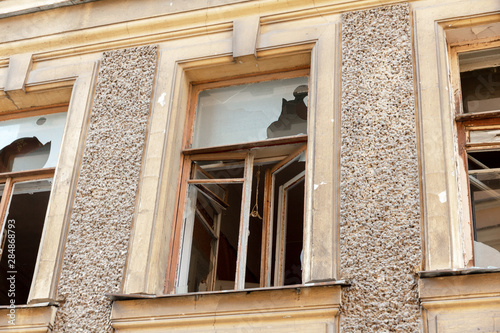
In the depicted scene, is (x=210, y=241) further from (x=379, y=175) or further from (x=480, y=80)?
(x=480, y=80)

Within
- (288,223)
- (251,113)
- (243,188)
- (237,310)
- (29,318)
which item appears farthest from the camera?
(251,113)

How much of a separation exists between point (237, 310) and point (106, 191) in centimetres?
181

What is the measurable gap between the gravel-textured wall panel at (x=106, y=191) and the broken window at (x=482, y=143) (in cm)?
284

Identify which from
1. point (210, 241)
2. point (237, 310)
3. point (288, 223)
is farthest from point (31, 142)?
point (237, 310)

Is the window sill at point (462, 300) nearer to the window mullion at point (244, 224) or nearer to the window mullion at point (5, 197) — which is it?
the window mullion at point (244, 224)

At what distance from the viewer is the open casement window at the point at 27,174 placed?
313 inches

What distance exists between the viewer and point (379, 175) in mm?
6551

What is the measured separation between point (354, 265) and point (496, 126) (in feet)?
5.86

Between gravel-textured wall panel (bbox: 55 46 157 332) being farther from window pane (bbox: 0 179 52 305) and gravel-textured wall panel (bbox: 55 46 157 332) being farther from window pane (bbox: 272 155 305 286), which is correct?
window pane (bbox: 272 155 305 286)

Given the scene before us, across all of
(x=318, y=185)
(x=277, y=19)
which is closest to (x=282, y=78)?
(x=277, y=19)

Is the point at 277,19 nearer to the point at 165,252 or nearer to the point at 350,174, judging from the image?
the point at 350,174

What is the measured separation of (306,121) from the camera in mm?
7445

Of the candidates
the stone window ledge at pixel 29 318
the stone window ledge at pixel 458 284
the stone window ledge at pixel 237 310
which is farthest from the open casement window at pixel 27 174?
the stone window ledge at pixel 458 284

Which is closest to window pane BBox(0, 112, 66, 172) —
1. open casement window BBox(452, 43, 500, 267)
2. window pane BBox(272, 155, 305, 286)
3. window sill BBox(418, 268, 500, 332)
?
window pane BBox(272, 155, 305, 286)
